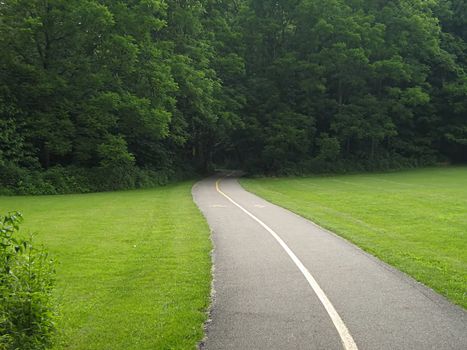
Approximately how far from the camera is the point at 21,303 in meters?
5.61

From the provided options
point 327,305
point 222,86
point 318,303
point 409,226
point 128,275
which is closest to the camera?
point 327,305

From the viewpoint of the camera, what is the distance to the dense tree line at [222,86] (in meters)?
34.8

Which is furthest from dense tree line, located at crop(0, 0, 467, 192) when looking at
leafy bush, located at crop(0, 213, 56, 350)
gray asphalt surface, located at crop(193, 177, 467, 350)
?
leafy bush, located at crop(0, 213, 56, 350)

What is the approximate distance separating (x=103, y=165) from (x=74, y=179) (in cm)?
239

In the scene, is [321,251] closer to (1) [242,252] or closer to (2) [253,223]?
(1) [242,252]

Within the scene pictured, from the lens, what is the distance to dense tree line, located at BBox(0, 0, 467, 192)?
114 feet

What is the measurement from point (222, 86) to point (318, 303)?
48.1 metres

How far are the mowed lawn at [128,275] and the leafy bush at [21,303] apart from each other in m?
0.56

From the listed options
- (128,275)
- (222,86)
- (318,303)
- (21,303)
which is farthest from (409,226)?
(222,86)

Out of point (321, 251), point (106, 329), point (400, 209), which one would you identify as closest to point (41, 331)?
point (106, 329)

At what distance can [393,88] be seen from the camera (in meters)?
55.9

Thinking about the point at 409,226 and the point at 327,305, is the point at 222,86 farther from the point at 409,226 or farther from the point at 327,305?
A: the point at 327,305

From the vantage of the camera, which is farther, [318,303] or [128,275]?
[128,275]

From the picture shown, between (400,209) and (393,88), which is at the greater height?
(393,88)
